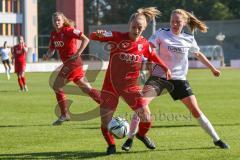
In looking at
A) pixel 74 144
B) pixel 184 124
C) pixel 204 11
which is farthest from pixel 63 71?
pixel 204 11

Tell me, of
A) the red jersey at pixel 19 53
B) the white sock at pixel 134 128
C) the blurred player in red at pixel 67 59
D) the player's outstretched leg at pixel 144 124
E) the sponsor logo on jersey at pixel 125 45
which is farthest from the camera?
the red jersey at pixel 19 53

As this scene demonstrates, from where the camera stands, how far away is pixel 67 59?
13.9 meters

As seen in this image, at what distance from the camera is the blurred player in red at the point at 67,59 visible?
13.5 m

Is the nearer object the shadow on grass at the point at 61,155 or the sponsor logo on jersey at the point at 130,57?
the shadow on grass at the point at 61,155

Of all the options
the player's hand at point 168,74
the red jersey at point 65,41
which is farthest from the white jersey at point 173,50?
the red jersey at point 65,41

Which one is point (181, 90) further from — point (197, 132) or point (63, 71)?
point (63, 71)

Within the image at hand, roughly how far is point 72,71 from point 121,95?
15.1 feet

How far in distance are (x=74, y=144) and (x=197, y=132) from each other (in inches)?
103

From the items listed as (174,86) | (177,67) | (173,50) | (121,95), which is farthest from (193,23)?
(121,95)

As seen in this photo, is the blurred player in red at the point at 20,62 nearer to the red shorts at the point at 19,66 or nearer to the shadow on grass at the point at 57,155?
the red shorts at the point at 19,66

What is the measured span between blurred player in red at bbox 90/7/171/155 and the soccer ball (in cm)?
14

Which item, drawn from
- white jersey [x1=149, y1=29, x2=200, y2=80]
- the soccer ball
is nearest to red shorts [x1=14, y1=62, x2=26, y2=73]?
white jersey [x1=149, y1=29, x2=200, y2=80]

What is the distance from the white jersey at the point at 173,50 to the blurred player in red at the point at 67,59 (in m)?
3.56

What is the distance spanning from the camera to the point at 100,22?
11181 cm
